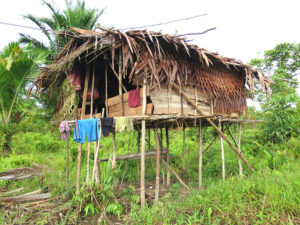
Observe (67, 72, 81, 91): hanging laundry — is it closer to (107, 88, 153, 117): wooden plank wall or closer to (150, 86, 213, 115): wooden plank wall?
(107, 88, 153, 117): wooden plank wall

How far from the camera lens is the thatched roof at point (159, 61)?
4789mm

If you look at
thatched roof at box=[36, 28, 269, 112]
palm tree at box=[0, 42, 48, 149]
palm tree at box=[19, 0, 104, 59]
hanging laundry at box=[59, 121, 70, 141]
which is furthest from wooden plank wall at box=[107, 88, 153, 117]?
palm tree at box=[19, 0, 104, 59]

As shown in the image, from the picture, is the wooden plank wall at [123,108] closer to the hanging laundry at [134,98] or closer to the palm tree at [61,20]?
the hanging laundry at [134,98]

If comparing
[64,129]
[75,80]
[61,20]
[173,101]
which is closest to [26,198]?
[64,129]

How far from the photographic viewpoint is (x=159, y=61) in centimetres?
522

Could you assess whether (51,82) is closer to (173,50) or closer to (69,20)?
(173,50)

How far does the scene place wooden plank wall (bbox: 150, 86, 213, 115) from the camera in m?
5.14

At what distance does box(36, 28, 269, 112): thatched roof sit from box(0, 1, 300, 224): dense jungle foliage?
1.40 m

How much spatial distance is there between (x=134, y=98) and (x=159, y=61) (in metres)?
1.09

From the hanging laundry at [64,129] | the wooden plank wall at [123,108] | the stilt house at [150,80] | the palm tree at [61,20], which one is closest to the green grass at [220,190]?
the stilt house at [150,80]

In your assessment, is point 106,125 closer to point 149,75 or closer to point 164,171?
point 149,75

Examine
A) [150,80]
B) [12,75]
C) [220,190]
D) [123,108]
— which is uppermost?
[12,75]

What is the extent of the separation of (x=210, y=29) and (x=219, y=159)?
19.1 ft

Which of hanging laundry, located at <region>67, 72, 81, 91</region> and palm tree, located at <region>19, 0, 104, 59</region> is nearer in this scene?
hanging laundry, located at <region>67, 72, 81, 91</region>
